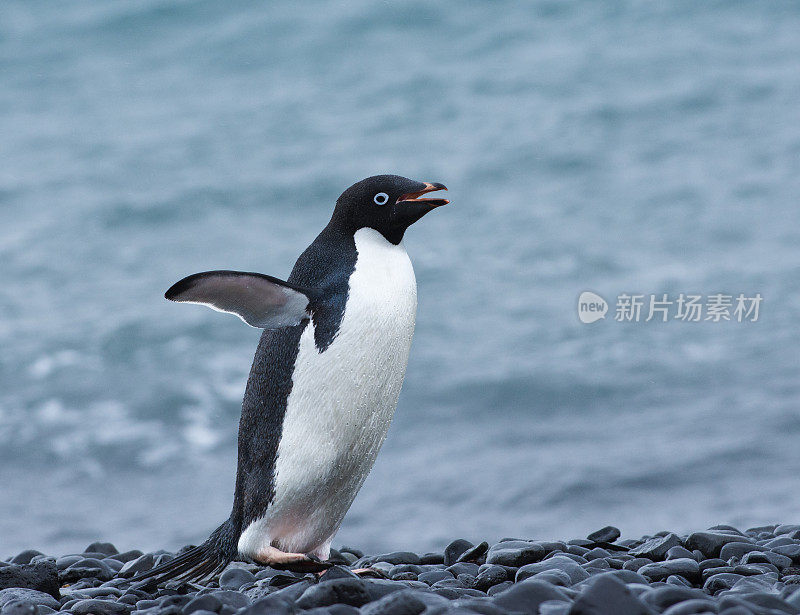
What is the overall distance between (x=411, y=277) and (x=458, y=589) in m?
1.16

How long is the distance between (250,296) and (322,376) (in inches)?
14.2

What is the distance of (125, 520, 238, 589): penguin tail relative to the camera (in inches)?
136

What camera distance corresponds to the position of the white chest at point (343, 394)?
3.33m

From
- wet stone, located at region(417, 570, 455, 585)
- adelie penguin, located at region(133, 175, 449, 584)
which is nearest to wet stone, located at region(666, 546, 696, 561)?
wet stone, located at region(417, 570, 455, 585)

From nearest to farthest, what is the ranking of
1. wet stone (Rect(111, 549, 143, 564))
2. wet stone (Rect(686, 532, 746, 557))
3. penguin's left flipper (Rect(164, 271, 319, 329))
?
penguin's left flipper (Rect(164, 271, 319, 329)) < wet stone (Rect(686, 532, 746, 557)) < wet stone (Rect(111, 549, 143, 564))

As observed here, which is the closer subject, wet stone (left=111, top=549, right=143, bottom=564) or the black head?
the black head

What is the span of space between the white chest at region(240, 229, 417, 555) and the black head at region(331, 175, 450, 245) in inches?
1.7

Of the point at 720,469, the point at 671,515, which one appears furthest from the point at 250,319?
the point at 720,469

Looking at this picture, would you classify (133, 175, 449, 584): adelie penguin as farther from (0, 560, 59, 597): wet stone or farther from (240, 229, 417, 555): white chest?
(0, 560, 59, 597): wet stone

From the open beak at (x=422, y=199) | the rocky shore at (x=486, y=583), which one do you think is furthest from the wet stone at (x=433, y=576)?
the open beak at (x=422, y=199)

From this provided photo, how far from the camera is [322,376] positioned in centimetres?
332

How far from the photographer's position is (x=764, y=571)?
3137 mm

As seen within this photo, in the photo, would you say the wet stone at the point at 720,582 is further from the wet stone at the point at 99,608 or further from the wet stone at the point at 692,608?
the wet stone at the point at 99,608

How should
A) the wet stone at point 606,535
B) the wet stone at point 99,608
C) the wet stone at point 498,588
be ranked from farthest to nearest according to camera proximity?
the wet stone at point 606,535 < the wet stone at point 498,588 < the wet stone at point 99,608
